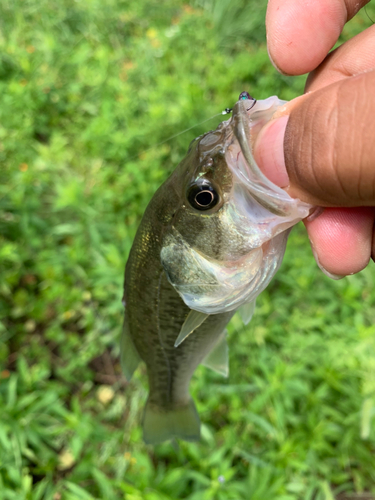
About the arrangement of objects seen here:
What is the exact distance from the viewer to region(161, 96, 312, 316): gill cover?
1014mm

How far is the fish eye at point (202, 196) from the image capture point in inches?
43.0

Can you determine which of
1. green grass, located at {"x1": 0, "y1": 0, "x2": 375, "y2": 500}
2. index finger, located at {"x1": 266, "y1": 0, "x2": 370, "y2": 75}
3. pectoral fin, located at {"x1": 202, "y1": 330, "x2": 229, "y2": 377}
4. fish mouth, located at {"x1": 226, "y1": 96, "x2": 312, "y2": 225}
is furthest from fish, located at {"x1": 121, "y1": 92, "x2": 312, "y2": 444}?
green grass, located at {"x1": 0, "y1": 0, "x2": 375, "y2": 500}

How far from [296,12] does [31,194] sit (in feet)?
8.77

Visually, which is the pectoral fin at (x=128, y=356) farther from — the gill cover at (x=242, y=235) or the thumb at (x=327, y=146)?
the thumb at (x=327, y=146)

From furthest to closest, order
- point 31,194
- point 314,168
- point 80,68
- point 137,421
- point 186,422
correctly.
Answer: point 80,68
point 31,194
point 137,421
point 186,422
point 314,168

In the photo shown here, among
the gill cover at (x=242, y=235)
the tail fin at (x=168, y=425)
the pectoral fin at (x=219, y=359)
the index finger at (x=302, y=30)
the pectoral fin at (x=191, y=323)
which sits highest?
the index finger at (x=302, y=30)

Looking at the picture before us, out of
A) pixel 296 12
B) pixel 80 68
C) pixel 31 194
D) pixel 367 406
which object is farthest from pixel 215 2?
pixel 367 406

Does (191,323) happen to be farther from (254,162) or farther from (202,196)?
(254,162)

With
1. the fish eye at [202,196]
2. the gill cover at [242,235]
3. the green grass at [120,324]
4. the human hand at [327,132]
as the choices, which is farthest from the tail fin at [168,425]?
the fish eye at [202,196]

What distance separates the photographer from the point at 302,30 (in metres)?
1.24

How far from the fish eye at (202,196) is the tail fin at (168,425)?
4.04 ft

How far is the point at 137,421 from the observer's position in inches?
A: 95.4

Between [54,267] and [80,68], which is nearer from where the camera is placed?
[54,267]

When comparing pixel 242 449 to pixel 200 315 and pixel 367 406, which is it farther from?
pixel 200 315
